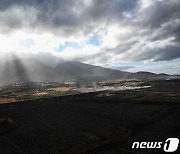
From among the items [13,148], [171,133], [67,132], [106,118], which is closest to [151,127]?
[171,133]

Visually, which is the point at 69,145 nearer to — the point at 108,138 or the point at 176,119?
the point at 108,138

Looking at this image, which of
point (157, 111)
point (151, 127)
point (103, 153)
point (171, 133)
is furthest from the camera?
point (157, 111)

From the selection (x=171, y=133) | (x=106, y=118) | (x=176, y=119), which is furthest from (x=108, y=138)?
(x=176, y=119)

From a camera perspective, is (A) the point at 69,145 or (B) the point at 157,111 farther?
(B) the point at 157,111

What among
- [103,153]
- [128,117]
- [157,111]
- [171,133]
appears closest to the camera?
[103,153]

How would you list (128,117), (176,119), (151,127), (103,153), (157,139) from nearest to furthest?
(103,153) < (157,139) < (151,127) < (176,119) < (128,117)

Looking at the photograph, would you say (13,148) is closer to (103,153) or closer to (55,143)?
(55,143)

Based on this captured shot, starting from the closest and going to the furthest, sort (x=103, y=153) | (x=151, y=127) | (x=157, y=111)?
Answer: (x=103, y=153) → (x=151, y=127) → (x=157, y=111)

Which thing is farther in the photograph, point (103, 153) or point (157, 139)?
point (157, 139)
